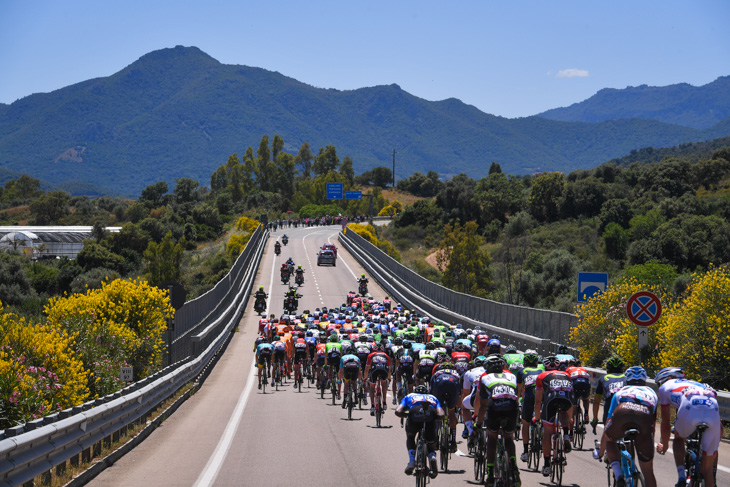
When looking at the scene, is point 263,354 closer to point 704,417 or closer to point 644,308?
point 644,308

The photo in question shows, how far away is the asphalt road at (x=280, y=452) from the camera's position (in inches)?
426

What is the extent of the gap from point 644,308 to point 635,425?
316 inches

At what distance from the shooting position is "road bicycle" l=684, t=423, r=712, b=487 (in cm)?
851

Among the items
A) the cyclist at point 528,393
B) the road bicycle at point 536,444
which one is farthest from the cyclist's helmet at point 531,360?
the road bicycle at point 536,444

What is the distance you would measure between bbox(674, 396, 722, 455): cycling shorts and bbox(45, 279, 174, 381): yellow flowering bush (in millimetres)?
13399

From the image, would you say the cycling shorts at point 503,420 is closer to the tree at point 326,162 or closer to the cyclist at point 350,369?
the cyclist at point 350,369

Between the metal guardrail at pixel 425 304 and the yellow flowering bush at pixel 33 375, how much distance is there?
348 inches

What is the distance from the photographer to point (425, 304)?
4384 cm

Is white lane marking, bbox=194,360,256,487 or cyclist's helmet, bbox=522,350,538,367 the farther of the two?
cyclist's helmet, bbox=522,350,538,367

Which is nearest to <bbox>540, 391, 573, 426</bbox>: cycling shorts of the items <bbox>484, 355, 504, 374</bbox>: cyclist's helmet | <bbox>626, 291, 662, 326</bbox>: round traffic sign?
<bbox>484, 355, 504, 374</bbox>: cyclist's helmet

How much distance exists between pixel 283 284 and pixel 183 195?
12351 cm

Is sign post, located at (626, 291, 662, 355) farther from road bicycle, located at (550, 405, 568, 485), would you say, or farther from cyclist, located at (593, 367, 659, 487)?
cyclist, located at (593, 367, 659, 487)

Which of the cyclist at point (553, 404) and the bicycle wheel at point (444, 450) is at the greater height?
the cyclist at point (553, 404)

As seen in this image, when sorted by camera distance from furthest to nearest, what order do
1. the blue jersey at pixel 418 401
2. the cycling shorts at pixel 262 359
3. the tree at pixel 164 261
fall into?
the tree at pixel 164 261, the cycling shorts at pixel 262 359, the blue jersey at pixel 418 401
